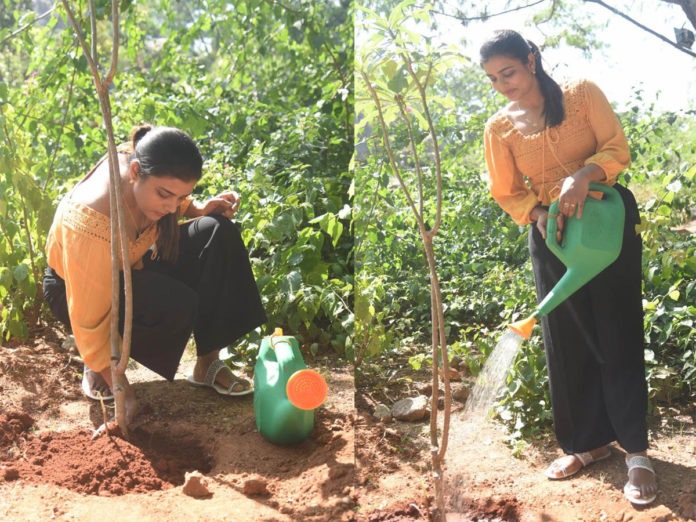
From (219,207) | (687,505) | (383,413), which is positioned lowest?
(687,505)

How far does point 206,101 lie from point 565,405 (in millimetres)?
3055

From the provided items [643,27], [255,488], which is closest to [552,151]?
[643,27]

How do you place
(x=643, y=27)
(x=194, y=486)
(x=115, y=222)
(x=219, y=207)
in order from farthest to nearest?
1. (x=219, y=207)
2. (x=115, y=222)
3. (x=194, y=486)
4. (x=643, y=27)

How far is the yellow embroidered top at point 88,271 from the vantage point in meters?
2.41

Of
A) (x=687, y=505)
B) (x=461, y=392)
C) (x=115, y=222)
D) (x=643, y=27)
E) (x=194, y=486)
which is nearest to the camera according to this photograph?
(x=687, y=505)

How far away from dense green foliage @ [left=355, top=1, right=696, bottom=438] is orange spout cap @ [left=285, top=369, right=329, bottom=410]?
0.19 m

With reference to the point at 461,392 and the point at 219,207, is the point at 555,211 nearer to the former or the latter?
the point at 461,392

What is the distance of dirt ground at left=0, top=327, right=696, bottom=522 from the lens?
1.89 m

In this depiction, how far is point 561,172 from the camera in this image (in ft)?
6.30

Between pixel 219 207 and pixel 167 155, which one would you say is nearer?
pixel 167 155

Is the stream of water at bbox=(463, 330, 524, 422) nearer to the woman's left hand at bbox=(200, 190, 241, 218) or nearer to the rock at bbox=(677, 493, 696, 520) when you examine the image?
the rock at bbox=(677, 493, 696, 520)

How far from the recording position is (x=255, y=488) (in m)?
2.14

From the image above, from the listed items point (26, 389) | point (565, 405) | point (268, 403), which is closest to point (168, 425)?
point (268, 403)

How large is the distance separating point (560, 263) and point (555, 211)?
0.63 feet
